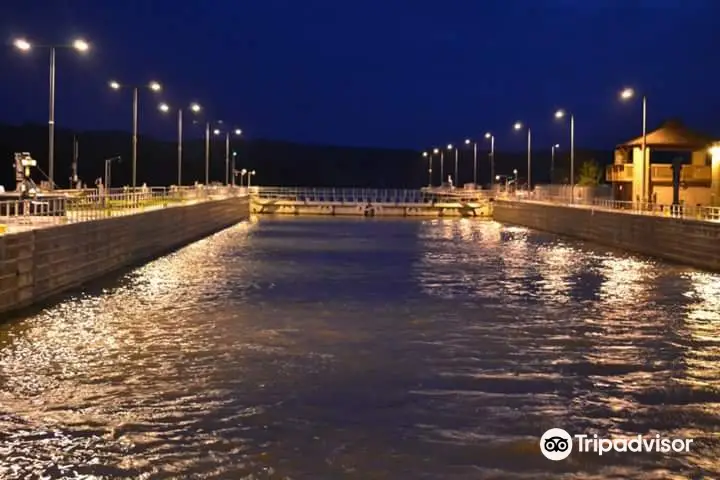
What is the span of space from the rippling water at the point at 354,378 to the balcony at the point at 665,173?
3871cm

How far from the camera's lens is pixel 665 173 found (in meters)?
71.5

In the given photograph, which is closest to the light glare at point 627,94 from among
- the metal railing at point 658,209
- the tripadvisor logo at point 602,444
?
the metal railing at point 658,209

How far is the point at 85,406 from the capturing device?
44.3 feet

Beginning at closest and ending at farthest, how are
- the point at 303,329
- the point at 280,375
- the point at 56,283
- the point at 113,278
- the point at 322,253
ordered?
the point at 280,375
the point at 303,329
the point at 56,283
the point at 113,278
the point at 322,253

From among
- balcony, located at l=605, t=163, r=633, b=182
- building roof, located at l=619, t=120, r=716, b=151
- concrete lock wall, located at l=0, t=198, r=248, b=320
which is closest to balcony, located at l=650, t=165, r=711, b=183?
building roof, located at l=619, t=120, r=716, b=151

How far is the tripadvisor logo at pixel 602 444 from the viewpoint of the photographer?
11.4 metres

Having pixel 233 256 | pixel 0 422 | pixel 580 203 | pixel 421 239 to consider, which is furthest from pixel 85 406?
pixel 580 203

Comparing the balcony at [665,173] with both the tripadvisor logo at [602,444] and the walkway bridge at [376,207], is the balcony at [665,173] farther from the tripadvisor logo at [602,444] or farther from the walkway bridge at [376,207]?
the tripadvisor logo at [602,444]

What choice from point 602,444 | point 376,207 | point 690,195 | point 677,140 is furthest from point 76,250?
point 376,207

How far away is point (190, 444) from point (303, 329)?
30.4 ft

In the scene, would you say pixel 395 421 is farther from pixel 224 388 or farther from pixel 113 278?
pixel 113 278

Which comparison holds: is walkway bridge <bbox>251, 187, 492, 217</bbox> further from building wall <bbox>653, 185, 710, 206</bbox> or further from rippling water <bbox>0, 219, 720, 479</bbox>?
rippling water <bbox>0, 219, 720, 479</bbox>

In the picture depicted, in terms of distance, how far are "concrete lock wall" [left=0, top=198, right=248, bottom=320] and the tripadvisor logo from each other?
552 inches

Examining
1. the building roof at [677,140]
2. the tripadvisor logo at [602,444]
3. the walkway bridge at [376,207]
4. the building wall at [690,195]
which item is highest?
the building roof at [677,140]
